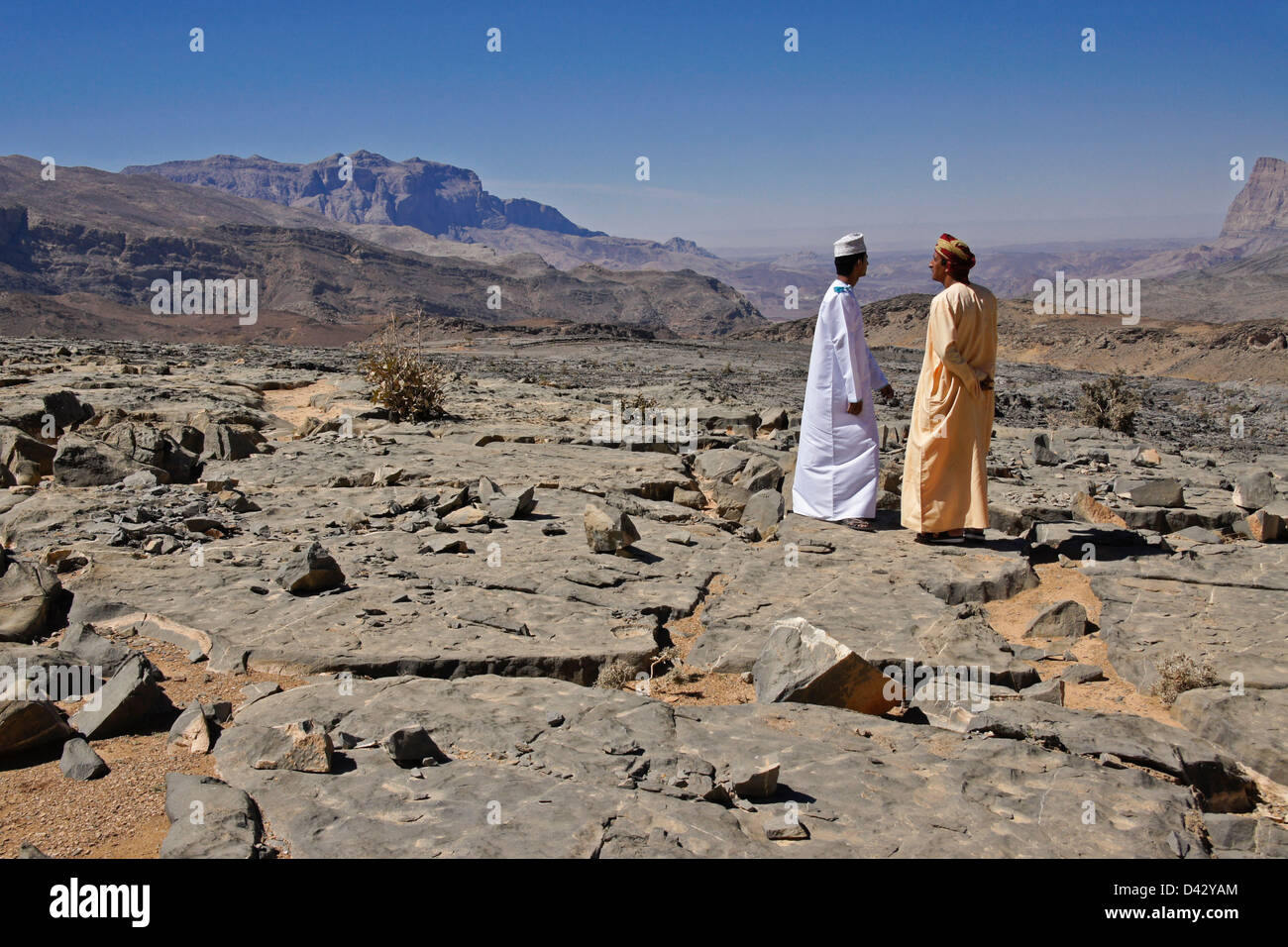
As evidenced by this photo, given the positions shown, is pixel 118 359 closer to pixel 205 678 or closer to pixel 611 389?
pixel 611 389

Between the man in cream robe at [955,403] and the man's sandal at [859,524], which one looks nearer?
the man in cream robe at [955,403]

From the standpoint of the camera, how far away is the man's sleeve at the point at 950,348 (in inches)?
211

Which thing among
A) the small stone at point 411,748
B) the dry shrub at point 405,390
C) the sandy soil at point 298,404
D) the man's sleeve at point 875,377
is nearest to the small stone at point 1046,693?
the small stone at point 411,748

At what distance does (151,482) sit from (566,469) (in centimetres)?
316

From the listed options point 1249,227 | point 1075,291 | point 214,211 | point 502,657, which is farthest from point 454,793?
point 1249,227

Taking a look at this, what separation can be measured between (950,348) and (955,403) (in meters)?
0.34

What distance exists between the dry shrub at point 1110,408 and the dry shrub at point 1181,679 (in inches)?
363

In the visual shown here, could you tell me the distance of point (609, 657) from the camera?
12.9 feet

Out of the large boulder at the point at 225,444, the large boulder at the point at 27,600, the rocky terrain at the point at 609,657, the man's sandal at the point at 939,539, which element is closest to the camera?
the rocky terrain at the point at 609,657

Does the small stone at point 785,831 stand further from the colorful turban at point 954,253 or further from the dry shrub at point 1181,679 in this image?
the colorful turban at point 954,253

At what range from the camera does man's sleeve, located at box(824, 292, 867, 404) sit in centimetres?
571

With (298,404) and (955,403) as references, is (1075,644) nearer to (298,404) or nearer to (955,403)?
(955,403)

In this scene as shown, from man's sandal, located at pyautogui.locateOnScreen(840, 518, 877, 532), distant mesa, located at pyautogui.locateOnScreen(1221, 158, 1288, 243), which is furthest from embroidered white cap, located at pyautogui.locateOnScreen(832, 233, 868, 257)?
distant mesa, located at pyautogui.locateOnScreen(1221, 158, 1288, 243)

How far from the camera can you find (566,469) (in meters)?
7.77
